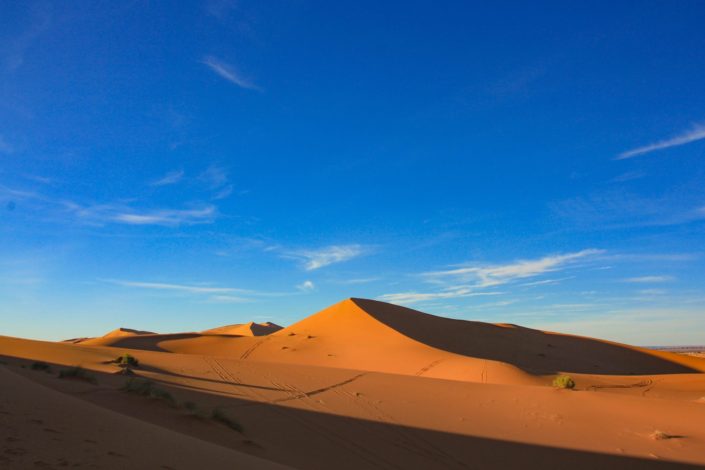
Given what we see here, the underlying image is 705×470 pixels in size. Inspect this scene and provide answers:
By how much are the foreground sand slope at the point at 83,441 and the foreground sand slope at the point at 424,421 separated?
159 cm

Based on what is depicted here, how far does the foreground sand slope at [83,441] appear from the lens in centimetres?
421

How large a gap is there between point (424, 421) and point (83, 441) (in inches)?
310

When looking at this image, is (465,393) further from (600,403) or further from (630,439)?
(630,439)

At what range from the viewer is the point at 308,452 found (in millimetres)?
7934

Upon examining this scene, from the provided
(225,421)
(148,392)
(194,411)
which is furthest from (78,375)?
(225,421)

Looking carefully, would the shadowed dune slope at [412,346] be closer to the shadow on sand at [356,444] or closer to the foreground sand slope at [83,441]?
the shadow on sand at [356,444]

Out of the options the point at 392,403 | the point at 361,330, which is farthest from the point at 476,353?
the point at 392,403

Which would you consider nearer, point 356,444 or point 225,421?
point 225,421

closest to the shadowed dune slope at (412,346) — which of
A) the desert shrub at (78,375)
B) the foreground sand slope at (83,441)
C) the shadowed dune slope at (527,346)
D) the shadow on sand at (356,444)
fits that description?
the shadowed dune slope at (527,346)

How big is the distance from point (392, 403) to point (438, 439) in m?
3.00

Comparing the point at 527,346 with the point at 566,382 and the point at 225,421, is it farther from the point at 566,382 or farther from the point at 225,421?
the point at 225,421

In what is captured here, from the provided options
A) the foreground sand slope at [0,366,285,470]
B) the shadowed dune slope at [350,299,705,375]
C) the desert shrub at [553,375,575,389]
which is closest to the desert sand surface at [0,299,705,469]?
the foreground sand slope at [0,366,285,470]

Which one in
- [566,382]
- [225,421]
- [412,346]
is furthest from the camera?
[412,346]

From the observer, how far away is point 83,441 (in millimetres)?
4820
